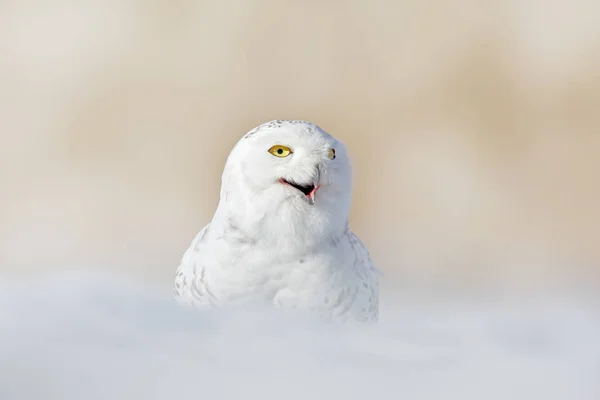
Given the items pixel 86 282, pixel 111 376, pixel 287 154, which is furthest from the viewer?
pixel 287 154

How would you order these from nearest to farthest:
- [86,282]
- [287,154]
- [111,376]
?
1. [111,376]
2. [86,282]
3. [287,154]

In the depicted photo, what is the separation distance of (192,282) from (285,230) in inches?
7.9

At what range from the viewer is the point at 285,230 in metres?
1.13

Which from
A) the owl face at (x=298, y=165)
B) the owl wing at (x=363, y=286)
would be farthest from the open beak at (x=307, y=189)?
the owl wing at (x=363, y=286)

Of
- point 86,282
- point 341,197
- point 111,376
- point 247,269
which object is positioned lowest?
point 111,376

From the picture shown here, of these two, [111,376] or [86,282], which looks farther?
[86,282]

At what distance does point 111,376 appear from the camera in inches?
13.5

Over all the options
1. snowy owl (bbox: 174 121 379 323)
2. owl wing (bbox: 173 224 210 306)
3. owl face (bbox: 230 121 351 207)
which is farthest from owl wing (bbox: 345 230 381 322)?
owl wing (bbox: 173 224 210 306)

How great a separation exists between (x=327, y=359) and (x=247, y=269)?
0.79 meters

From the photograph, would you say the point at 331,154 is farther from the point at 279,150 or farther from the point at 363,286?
the point at 363,286

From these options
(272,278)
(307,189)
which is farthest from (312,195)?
(272,278)

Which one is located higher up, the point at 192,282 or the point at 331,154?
the point at 331,154

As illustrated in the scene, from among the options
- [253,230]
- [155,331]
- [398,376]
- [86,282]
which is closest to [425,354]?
[398,376]

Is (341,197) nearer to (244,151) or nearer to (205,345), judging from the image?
(244,151)
